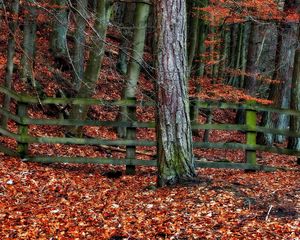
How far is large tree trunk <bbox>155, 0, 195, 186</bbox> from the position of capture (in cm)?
660

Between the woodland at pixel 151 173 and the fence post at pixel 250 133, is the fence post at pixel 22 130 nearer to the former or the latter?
the woodland at pixel 151 173

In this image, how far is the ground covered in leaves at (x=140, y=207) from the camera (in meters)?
5.12

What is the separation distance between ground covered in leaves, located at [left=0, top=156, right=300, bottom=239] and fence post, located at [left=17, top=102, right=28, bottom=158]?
51 centimetres

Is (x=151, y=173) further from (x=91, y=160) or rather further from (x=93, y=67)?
(x=93, y=67)

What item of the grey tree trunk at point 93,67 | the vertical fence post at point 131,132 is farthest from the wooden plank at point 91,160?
the grey tree trunk at point 93,67

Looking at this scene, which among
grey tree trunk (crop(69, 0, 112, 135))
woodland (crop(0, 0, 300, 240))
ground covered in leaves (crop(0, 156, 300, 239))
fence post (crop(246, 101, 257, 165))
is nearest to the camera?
ground covered in leaves (crop(0, 156, 300, 239))

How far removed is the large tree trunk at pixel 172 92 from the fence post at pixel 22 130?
3.26m

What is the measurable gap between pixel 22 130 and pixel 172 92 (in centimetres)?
366

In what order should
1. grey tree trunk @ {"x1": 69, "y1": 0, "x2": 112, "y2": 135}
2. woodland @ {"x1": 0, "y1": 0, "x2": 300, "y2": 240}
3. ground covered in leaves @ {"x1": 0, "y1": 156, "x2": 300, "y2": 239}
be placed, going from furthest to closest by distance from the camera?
grey tree trunk @ {"x1": 69, "y1": 0, "x2": 112, "y2": 135}
woodland @ {"x1": 0, "y1": 0, "x2": 300, "y2": 240}
ground covered in leaves @ {"x1": 0, "y1": 156, "x2": 300, "y2": 239}

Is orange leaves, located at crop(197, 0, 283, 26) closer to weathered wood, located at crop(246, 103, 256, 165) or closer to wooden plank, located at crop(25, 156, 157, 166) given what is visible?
weathered wood, located at crop(246, 103, 256, 165)

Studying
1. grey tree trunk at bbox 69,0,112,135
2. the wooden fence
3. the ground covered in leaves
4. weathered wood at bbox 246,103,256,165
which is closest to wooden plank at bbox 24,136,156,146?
the wooden fence

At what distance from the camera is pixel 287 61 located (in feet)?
46.4

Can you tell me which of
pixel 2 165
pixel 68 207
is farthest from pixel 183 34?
pixel 2 165

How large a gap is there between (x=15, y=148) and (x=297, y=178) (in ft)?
20.0
